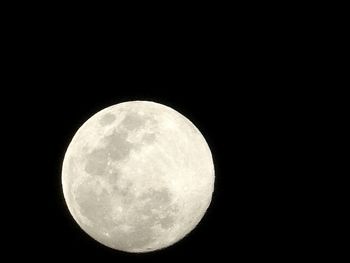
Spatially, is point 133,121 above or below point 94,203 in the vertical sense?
above

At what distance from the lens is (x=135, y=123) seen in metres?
6.58

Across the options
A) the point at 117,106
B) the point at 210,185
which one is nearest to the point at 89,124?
the point at 117,106

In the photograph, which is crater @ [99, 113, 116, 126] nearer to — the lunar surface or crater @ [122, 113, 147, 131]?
the lunar surface

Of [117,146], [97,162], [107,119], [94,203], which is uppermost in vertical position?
[107,119]

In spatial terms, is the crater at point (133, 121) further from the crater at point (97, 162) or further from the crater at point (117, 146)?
the crater at point (97, 162)

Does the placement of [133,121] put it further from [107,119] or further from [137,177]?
[137,177]

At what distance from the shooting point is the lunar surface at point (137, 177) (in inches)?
248

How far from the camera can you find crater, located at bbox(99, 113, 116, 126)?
22.0ft

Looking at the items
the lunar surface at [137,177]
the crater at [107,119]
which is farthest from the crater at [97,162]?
the crater at [107,119]

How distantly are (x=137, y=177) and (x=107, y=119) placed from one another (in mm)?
944

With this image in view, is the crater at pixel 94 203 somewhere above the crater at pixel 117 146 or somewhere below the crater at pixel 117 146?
below

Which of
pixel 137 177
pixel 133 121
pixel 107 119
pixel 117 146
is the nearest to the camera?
pixel 137 177

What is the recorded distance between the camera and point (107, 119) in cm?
674

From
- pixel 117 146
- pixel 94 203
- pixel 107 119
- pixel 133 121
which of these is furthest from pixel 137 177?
pixel 107 119
